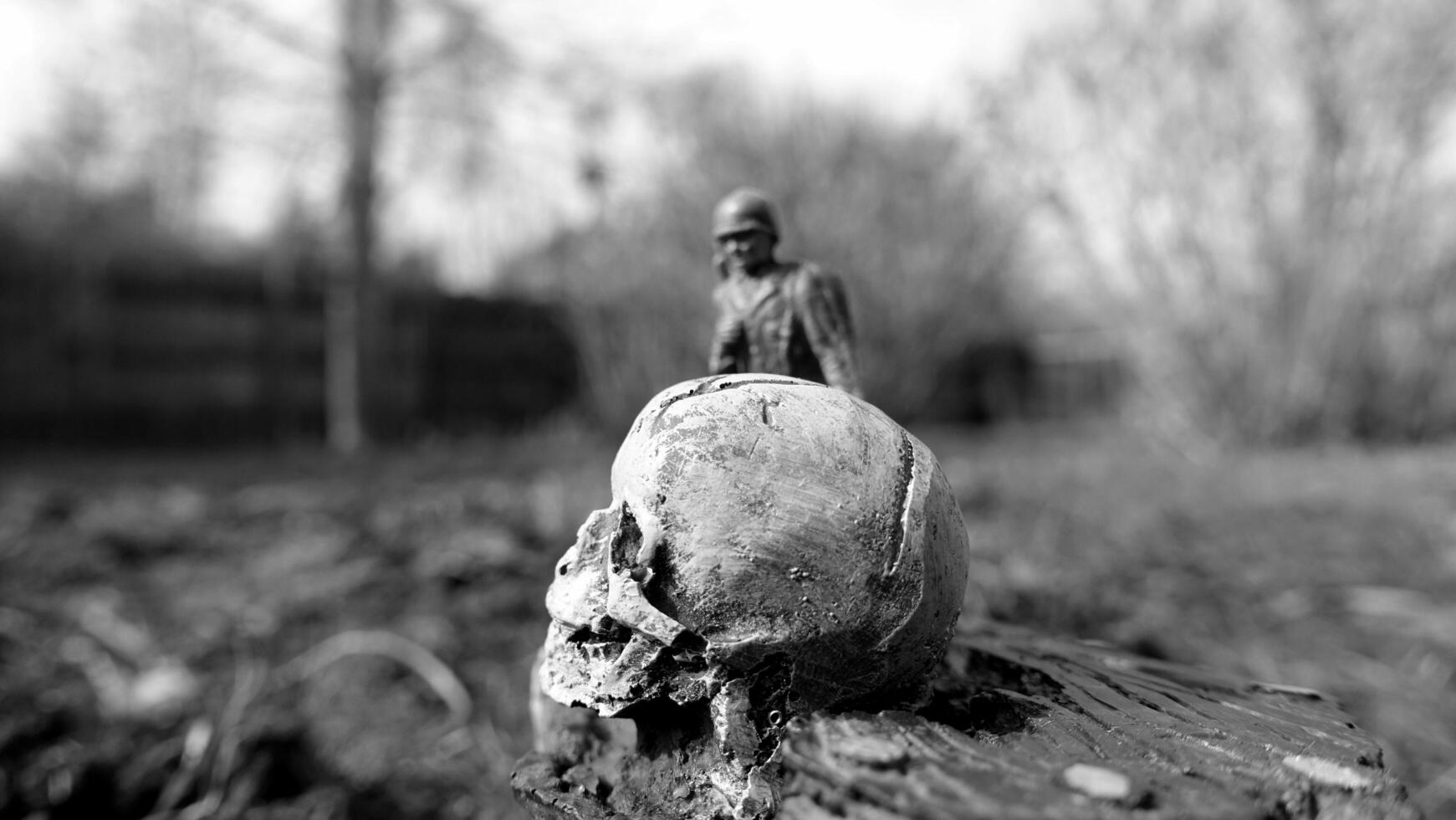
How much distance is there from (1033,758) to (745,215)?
1.06 metres

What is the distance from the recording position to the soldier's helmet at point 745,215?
5.91 ft

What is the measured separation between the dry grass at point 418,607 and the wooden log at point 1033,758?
5.50ft

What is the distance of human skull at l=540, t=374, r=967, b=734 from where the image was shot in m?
1.23

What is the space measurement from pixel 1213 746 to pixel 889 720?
403 mm

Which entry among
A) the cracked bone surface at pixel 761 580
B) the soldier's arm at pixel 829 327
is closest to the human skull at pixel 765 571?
the cracked bone surface at pixel 761 580

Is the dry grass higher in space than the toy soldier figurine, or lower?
lower

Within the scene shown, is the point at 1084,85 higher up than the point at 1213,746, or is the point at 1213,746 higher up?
the point at 1084,85

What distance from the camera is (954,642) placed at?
173 centimetres

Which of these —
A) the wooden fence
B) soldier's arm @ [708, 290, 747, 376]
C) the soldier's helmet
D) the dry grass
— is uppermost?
the soldier's helmet

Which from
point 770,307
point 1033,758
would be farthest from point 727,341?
point 1033,758

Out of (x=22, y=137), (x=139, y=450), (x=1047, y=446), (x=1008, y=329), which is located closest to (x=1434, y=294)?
(x=1047, y=446)

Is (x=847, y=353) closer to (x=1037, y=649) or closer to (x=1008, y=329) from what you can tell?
(x=1037, y=649)

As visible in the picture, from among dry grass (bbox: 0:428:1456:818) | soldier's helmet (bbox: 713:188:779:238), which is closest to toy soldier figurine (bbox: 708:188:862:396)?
soldier's helmet (bbox: 713:188:779:238)

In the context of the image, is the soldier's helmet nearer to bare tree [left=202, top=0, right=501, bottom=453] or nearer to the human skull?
the human skull
